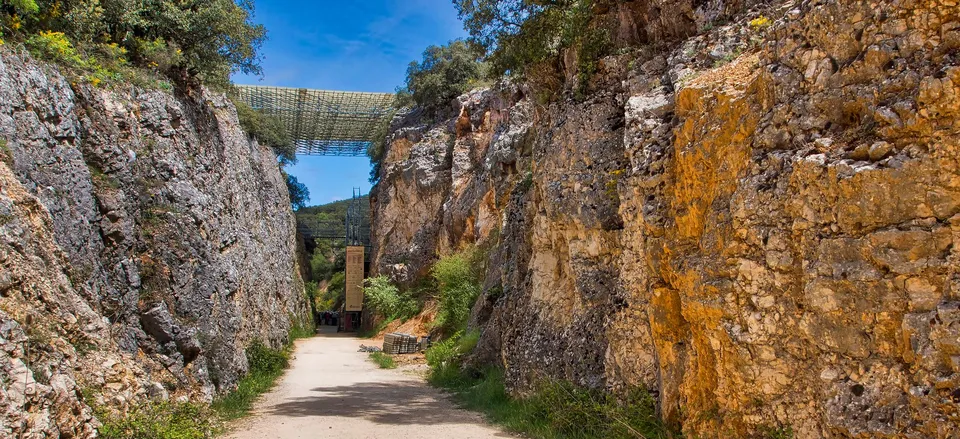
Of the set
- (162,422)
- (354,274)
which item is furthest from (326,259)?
(162,422)

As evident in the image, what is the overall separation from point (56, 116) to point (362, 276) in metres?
27.4

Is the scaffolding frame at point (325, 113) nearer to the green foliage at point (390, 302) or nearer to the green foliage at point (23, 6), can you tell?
the green foliage at point (390, 302)

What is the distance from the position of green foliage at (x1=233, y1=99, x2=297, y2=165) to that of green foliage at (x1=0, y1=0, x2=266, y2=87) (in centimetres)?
747

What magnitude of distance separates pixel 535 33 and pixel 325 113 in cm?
2581

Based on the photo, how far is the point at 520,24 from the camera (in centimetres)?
1204

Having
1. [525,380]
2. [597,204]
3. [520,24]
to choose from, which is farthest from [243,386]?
[520,24]

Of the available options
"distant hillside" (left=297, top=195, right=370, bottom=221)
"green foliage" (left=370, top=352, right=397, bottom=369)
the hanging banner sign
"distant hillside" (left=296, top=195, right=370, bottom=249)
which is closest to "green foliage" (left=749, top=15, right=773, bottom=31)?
"green foliage" (left=370, top=352, right=397, bottom=369)

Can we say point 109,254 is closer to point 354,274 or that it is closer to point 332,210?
point 354,274

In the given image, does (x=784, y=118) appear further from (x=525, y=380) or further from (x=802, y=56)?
(x=525, y=380)

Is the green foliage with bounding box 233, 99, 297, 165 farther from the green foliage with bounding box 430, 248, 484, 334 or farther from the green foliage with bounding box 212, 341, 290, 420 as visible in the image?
the green foliage with bounding box 212, 341, 290, 420

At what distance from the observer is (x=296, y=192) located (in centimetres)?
4281

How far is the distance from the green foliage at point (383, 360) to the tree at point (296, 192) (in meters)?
23.7

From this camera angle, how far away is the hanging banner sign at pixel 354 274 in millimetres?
35531

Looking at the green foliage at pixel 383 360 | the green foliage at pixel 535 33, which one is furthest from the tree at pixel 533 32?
the green foliage at pixel 383 360
